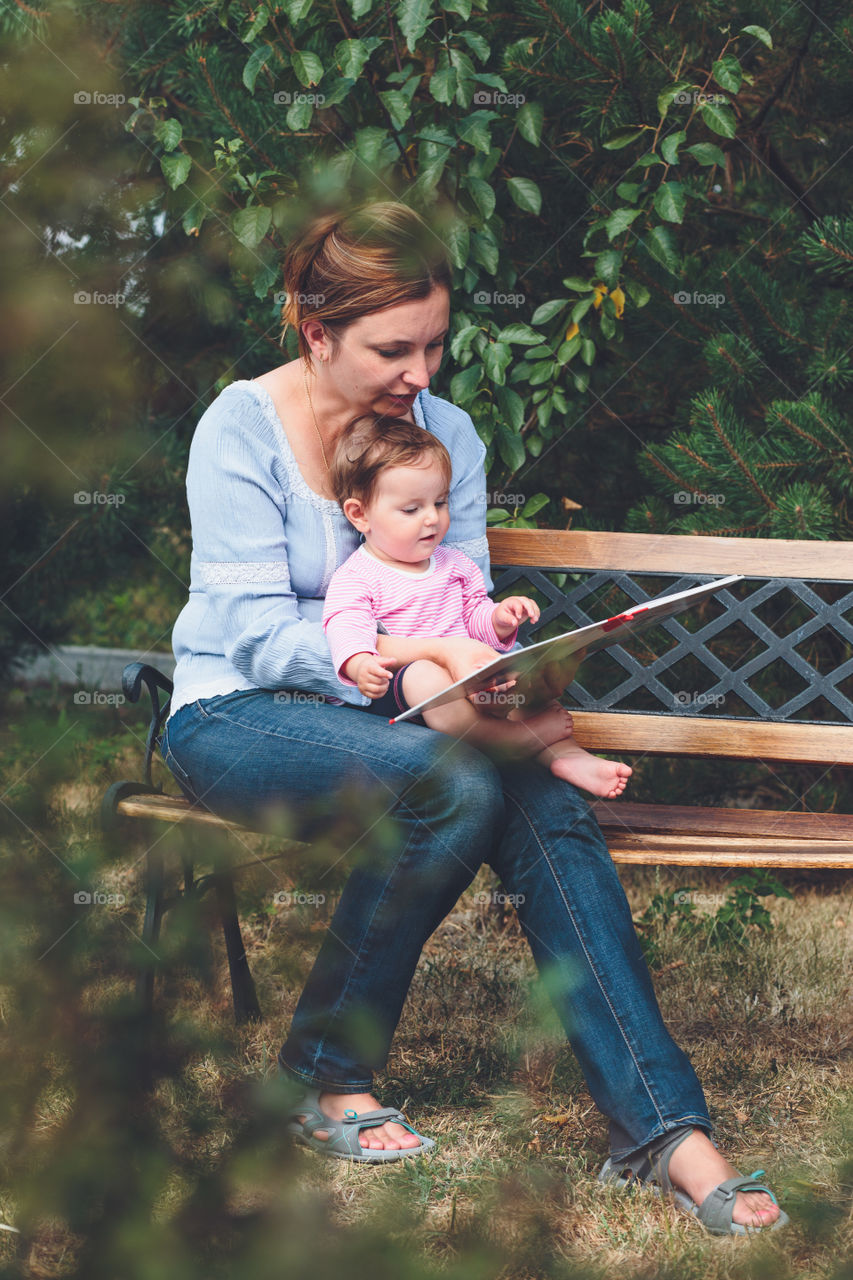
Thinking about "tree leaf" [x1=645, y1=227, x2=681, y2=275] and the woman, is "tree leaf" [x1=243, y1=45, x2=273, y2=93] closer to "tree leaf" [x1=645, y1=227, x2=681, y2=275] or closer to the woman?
the woman

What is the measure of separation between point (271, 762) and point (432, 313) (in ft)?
2.68

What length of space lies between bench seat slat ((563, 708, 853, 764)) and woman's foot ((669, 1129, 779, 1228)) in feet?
2.71

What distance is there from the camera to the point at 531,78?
109 inches

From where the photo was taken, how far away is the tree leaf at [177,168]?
263 centimetres

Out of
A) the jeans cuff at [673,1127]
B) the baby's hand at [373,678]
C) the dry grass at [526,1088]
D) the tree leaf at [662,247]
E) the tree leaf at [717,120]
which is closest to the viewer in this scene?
the dry grass at [526,1088]

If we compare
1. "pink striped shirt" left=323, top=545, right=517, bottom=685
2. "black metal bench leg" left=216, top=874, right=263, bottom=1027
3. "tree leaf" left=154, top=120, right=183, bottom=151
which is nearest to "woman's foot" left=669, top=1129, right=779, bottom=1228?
"black metal bench leg" left=216, top=874, right=263, bottom=1027

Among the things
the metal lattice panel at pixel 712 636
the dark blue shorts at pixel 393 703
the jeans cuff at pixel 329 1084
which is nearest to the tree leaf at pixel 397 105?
the metal lattice panel at pixel 712 636

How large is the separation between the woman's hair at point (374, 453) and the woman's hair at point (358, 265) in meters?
0.17

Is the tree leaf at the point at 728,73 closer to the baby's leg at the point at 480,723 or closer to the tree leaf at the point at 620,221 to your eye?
the tree leaf at the point at 620,221

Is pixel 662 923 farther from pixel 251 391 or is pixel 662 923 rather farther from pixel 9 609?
pixel 9 609

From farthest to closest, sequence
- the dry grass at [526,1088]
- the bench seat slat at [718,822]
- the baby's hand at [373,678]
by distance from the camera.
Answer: the bench seat slat at [718,822] < the baby's hand at [373,678] < the dry grass at [526,1088]

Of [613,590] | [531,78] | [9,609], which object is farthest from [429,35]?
[9,609]

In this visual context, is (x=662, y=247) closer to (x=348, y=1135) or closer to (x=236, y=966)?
(x=236, y=966)

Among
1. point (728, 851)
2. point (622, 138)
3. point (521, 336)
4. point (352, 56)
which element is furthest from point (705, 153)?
point (728, 851)
